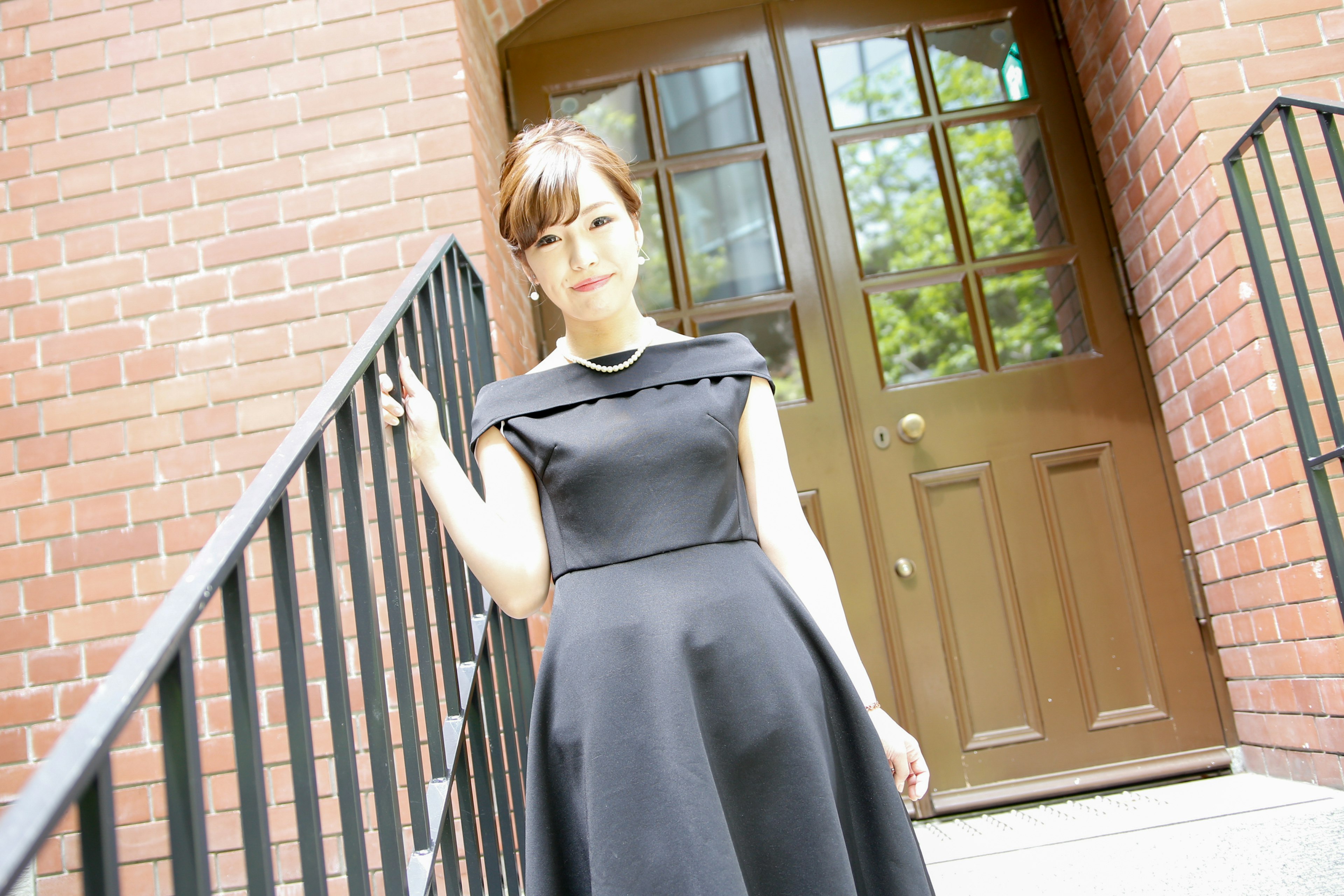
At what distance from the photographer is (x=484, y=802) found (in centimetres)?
167

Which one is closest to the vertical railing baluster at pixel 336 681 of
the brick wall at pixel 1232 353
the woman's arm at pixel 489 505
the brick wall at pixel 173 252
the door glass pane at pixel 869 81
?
the woman's arm at pixel 489 505

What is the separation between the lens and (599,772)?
1.24 meters

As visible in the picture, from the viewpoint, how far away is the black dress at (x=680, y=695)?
1.22 m

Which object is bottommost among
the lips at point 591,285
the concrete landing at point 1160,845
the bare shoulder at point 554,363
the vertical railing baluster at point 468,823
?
the concrete landing at point 1160,845

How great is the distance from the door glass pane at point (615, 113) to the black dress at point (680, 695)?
202cm

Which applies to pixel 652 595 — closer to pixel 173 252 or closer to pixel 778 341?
pixel 778 341

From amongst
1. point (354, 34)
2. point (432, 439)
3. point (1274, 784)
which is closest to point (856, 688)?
point (432, 439)

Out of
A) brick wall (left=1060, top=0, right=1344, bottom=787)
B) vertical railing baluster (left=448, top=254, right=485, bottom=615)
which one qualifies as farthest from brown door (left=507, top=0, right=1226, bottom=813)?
vertical railing baluster (left=448, top=254, right=485, bottom=615)

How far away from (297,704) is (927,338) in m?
2.61

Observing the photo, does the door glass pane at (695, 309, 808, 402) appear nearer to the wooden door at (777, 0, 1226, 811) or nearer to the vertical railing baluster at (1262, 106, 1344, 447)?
the wooden door at (777, 0, 1226, 811)

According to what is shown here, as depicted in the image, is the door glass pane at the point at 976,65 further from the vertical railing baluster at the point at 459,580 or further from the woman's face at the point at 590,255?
the woman's face at the point at 590,255

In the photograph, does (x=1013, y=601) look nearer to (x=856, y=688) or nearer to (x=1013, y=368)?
(x=1013, y=368)

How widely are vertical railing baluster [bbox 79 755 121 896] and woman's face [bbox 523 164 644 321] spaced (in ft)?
3.02

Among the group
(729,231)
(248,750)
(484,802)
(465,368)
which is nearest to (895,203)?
(729,231)
